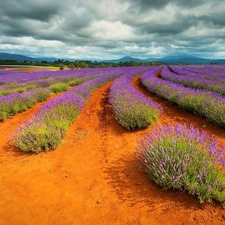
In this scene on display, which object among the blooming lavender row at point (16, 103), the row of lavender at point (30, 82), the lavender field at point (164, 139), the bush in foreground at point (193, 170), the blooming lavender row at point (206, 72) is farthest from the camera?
the blooming lavender row at point (206, 72)

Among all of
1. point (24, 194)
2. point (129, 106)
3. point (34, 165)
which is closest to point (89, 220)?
point (24, 194)

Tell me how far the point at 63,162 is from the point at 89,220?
60.9 inches

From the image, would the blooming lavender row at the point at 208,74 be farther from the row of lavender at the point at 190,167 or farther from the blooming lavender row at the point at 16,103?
the blooming lavender row at the point at 16,103

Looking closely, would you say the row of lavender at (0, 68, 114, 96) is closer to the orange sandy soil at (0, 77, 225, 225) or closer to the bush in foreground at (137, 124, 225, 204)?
the orange sandy soil at (0, 77, 225, 225)

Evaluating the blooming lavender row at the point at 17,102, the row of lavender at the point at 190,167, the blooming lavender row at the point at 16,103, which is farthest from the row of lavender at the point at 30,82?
the row of lavender at the point at 190,167

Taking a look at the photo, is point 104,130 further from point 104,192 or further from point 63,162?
point 104,192

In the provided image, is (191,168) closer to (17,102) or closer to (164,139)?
(164,139)

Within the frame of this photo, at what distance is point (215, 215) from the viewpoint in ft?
6.90

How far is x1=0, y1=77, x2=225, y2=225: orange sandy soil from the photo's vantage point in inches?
87.8

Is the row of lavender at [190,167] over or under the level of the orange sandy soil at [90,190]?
over

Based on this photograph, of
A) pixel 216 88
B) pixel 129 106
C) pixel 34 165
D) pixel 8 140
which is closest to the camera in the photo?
pixel 34 165

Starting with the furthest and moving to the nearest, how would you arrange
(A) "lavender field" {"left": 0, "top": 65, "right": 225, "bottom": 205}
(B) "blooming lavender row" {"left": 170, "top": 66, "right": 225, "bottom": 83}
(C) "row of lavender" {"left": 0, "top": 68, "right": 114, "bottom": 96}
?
(B) "blooming lavender row" {"left": 170, "top": 66, "right": 225, "bottom": 83}, (C) "row of lavender" {"left": 0, "top": 68, "right": 114, "bottom": 96}, (A) "lavender field" {"left": 0, "top": 65, "right": 225, "bottom": 205}

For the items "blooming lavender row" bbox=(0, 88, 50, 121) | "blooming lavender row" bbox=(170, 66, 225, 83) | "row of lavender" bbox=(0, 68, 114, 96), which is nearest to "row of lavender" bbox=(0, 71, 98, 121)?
"blooming lavender row" bbox=(0, 88, 50, 121)

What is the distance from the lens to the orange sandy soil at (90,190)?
7.32 ft
